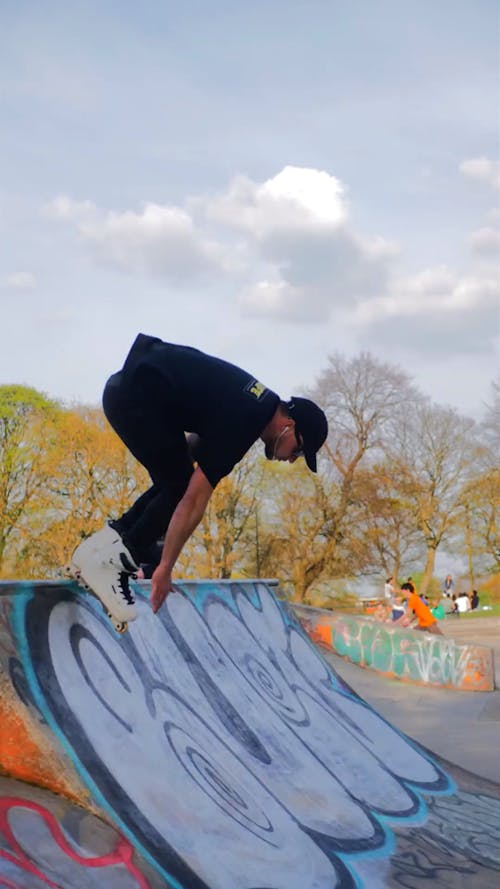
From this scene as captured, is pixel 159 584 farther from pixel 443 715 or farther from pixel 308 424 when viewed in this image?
pixel 443 715

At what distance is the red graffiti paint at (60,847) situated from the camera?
254 centimetres

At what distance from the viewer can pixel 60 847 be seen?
8.75 feet

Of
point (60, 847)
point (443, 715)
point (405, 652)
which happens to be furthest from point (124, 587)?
point (405, 652)

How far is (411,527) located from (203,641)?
111 ft

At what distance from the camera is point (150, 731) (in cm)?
361

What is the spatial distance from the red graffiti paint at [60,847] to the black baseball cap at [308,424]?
61.0 inches

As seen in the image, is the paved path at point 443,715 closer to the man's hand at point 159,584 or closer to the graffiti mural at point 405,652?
the graffiti mural at point 405,652

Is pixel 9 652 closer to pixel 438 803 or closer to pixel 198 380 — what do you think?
pixel 198 380

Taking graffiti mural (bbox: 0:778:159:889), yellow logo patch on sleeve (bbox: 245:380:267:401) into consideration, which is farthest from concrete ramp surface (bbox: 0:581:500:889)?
yellow logo patch on sleeve (bbox: 245:380:267:401)

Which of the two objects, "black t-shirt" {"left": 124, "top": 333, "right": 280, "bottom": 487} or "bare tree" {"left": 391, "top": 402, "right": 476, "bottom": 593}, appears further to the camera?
"bare tree" {"left": 391, "top": 402, "right": 476, "bottom": 593}

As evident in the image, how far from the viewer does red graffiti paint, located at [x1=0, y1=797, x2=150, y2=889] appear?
2.54 metres

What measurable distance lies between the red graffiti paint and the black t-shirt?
4.13 feet

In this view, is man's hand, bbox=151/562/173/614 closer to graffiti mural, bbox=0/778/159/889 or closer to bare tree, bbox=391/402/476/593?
graffiti mural, bbox=0/778/159/889

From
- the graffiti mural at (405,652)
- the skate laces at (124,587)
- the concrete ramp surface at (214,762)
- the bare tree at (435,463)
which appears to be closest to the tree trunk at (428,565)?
the bare tree at (435,463)
